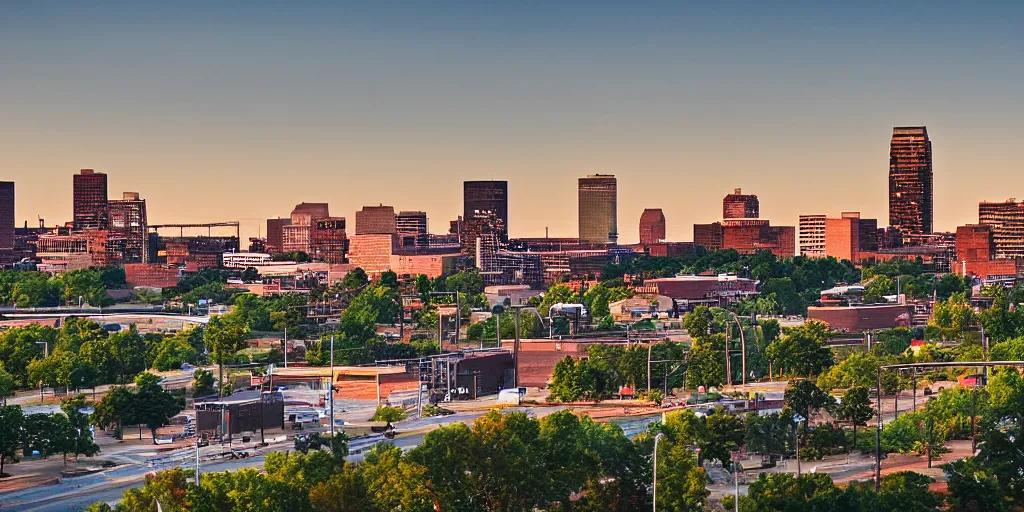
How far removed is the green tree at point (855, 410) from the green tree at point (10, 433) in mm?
38001

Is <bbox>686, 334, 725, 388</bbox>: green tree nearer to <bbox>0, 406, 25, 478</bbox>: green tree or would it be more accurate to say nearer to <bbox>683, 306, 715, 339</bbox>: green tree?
<bbox>683, 306, 715, 339</bbox>: green tree

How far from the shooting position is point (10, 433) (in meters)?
80.6

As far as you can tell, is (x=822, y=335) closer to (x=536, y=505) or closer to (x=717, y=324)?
(x=717, y=324)

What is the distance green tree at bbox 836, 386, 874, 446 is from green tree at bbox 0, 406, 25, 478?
3800 centimetres

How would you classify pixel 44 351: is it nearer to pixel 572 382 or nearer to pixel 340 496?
pixel 572 382

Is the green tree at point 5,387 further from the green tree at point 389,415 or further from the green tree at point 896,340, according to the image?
the green tree at point 896,340

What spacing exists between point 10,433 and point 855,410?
126 ft

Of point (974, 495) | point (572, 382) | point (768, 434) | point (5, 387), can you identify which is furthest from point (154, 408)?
point (974, 495)

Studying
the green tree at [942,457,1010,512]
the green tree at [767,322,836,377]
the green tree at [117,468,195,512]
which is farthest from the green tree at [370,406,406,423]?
the green tree at [942,457,1010,512]

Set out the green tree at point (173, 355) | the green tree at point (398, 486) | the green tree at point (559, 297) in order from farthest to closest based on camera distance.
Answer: the green tree at point (559, 297), the green tree at point (173, 355), the green tree at point (398, 486)

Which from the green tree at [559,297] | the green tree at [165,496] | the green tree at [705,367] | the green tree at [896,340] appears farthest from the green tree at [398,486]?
the green tree at [559,297]

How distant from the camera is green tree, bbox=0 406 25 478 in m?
80.1

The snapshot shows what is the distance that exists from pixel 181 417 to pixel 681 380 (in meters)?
31.9

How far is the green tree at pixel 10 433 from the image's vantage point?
80125 millimetres
